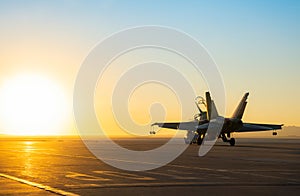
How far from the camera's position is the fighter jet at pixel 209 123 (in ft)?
195

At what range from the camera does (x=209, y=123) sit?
63.6 meters

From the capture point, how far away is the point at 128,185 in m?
16.3

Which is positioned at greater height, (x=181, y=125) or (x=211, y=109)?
(x=211, y=109)

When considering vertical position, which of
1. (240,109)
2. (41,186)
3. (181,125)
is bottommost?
(41,186)

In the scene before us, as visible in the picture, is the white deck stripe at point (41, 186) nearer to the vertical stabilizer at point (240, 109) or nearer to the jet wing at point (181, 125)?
the vertical stabilizer at point (240, 109)

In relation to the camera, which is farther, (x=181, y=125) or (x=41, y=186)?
(x=181, y=125)

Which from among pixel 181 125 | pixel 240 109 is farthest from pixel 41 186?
pixel 181 125

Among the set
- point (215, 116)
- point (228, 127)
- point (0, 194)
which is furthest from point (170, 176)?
point (215, 116)

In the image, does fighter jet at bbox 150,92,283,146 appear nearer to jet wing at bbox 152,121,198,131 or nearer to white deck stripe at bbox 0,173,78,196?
jet wing at bbox 152,121,198,131

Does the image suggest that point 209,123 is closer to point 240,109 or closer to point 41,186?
point 240,109

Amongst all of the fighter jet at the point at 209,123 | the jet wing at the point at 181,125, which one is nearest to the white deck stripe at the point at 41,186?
the fighter jet at the point at 209,123

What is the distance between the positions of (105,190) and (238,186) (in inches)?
168

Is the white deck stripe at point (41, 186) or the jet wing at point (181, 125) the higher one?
the jet wing at point (181, 125)

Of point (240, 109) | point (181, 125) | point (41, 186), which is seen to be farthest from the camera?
point (181, 125)
